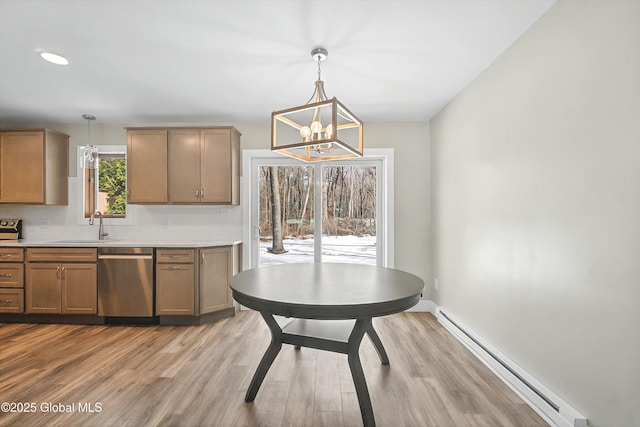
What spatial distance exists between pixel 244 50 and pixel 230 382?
2.37 meters

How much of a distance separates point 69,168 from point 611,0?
5.26 m

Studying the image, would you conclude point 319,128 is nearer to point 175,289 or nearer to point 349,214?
point 349,214

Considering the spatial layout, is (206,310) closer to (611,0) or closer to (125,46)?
(125,46)

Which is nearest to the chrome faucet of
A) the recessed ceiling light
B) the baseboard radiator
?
the recessed ceiling light

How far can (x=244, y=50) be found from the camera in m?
2.29

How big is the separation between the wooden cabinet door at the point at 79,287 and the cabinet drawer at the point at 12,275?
1.55 ft

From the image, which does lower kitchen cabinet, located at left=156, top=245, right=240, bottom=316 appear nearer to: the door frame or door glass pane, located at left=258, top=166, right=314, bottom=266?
the door frame

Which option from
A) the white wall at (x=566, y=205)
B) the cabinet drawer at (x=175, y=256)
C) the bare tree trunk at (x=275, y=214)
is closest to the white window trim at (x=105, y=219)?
the cabinet drawer at (x=175, y=256)

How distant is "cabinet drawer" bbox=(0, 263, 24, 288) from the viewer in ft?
11.3

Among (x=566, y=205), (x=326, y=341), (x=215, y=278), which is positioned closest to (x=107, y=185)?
(x=215, y=278)

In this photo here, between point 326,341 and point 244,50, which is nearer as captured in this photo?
point 326,341

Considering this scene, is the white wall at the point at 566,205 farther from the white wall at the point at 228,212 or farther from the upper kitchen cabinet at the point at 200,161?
the upper kitchen cabinet at the point at 200,161

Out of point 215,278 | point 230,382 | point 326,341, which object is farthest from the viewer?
point 215,278

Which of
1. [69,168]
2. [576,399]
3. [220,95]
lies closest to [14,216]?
[69,168]
